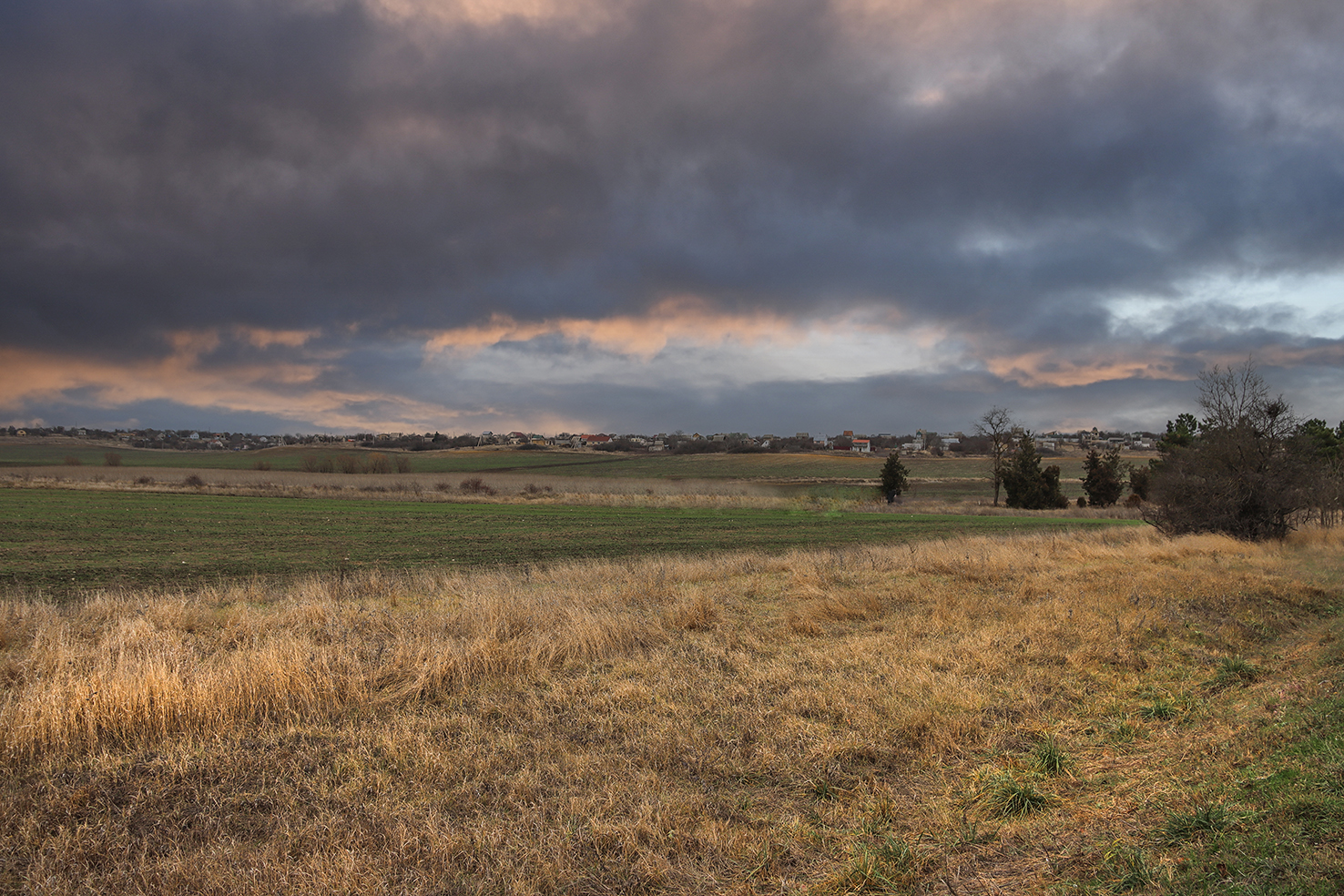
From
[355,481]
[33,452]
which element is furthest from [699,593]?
[33,452]

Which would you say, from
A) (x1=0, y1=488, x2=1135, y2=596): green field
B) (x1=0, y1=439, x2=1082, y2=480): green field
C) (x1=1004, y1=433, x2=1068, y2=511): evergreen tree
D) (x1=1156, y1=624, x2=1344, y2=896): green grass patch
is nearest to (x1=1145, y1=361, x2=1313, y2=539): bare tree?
(x1=0, y1=488, x2=1135, y2=596): green field

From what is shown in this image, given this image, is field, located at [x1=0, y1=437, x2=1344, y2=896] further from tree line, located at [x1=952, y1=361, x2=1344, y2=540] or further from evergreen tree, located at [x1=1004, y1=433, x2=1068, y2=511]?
evergreen tree, located at [x1=1004, y1=433, x2=1068, y2=511]

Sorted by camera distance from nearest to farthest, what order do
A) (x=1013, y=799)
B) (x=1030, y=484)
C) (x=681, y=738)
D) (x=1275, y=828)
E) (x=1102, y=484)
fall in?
(x=1275, y=828), (x=1013, y=799), (x=681, y=738), (x=1030, y=484), (x=1102, y=484)

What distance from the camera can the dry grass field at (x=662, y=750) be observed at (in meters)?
4.39

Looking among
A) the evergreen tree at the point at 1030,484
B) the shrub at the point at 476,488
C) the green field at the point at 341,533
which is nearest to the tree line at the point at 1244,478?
the green field at the point at 341,533

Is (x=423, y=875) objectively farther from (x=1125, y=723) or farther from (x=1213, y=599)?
(x=1213, y=599)

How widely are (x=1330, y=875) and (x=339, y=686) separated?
9027 mm

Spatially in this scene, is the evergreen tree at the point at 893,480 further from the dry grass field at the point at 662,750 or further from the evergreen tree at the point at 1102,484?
the dry grass field at the point at 662,750

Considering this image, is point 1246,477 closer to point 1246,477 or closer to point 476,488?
point 1246,477

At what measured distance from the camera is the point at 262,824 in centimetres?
521

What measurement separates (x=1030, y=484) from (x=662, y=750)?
231ft

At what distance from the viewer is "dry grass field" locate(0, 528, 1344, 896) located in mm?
4387

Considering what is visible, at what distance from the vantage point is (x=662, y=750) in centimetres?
655

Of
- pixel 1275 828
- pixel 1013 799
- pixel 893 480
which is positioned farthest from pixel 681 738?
pixel 893 480
